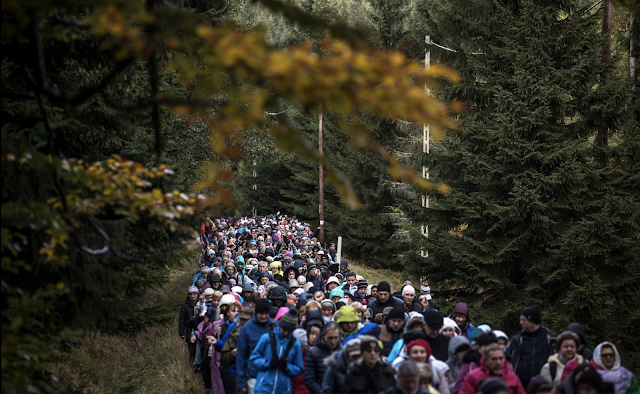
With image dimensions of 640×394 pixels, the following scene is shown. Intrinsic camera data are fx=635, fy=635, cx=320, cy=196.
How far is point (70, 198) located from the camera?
566 cm

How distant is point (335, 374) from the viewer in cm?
692

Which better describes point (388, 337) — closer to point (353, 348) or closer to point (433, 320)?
point (433, 320)

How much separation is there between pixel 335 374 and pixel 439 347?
6.39 ft

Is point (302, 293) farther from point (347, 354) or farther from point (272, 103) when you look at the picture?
point (272, 103)

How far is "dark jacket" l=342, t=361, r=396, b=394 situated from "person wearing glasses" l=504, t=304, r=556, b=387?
6.67ft

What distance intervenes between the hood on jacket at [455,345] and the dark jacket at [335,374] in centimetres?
154

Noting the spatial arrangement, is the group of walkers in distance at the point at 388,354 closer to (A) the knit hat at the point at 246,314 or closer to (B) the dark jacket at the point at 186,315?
(A) the knit hat at the point at 246,314

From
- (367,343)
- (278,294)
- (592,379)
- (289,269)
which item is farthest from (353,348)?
(289,269)

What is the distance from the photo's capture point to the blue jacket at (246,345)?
8.47 meters

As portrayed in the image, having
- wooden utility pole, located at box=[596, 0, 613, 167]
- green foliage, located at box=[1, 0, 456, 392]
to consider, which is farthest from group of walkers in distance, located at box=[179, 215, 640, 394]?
wooden utility pole, located at box=[596, 0, 613, 167]

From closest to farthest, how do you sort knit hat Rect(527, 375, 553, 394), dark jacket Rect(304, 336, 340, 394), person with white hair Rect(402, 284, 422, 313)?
knit hat Rect(527, 375, 553, 394), dark jacket Rect(304, 336, 340, 394), person with white hair Rect(402, 284, 422, 313)

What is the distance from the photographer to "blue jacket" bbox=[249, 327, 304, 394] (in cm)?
799

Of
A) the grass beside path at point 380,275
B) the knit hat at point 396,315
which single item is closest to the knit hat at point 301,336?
the knit hat at point 396,315

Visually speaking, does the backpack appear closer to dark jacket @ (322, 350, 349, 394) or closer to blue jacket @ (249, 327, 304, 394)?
blue jacket @ (249, 327, 304, 394)
